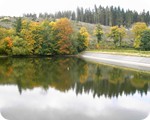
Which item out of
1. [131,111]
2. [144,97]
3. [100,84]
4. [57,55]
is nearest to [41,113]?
[131,111]

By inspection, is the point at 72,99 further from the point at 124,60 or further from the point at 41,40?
the point at 41,40

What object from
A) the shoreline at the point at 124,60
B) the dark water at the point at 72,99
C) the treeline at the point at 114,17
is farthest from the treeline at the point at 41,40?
the treeline at the point at 114,17

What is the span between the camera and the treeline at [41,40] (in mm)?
65062

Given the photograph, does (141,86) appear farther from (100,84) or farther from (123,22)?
(123,22)

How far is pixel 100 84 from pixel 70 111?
10892 millimetres

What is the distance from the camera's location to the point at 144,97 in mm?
21172

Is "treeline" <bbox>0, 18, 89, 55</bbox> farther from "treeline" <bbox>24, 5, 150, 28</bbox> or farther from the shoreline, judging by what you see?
"treeline" <bbox>24, 5, 150, 28</bbox>

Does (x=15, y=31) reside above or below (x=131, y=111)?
above

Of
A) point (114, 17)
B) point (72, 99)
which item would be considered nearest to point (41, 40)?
point (72, 99)

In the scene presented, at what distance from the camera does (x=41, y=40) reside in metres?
68.4

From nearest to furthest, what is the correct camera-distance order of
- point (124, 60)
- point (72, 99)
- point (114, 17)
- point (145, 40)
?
1. point (72, 99)
2. point (124, 60)
3. point (145, 40)
4. point (114, 17)

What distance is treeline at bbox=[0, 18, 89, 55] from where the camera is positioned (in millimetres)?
65062

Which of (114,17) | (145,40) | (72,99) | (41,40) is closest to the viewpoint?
(72,99)

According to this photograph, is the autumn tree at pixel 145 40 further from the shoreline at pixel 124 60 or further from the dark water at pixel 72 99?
the dark water at pixel 72 99
